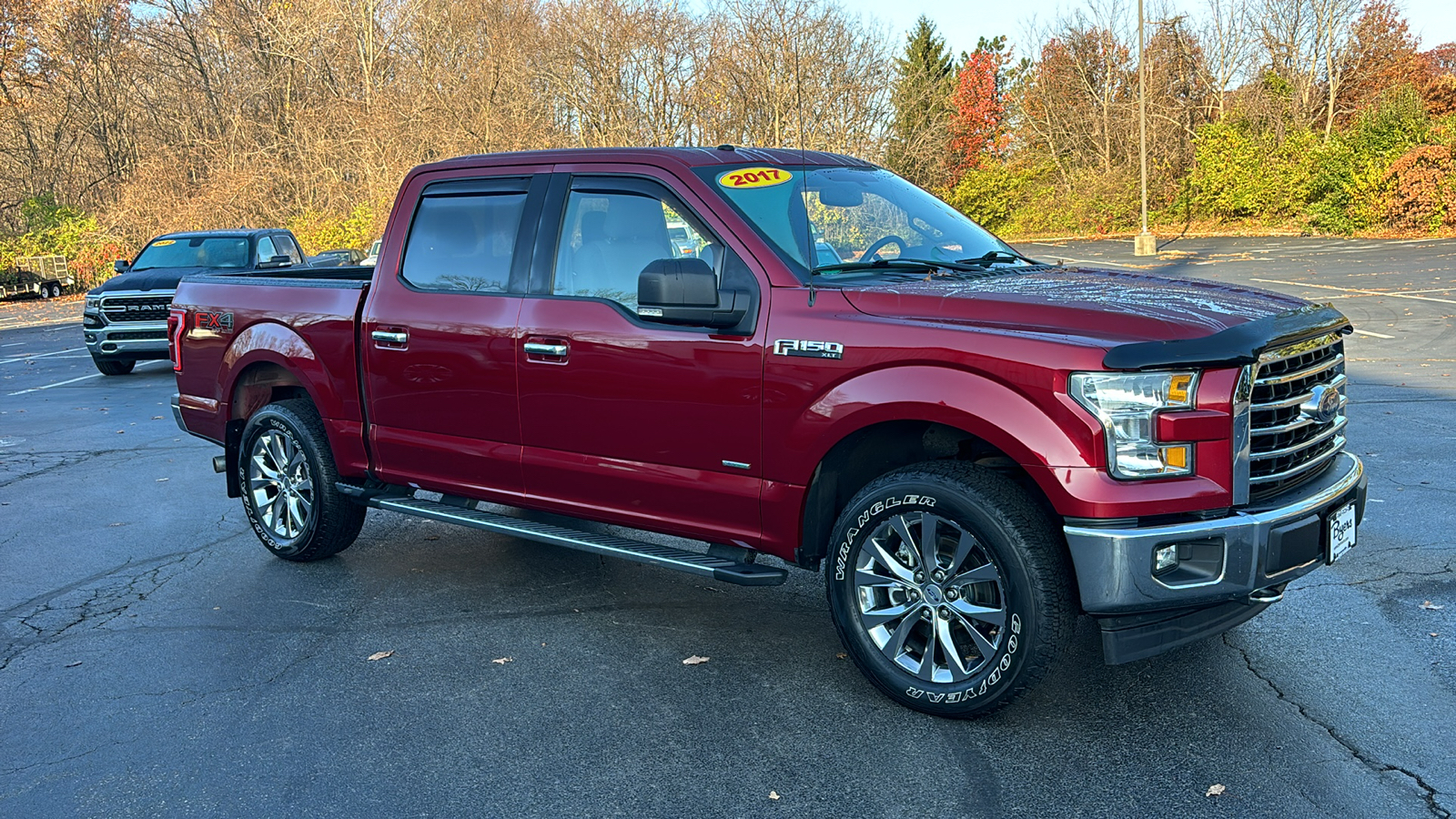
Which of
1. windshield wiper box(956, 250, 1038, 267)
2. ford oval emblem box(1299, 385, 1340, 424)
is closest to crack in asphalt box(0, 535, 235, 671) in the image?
windshield wiper box(956, 250, 1038, 267)

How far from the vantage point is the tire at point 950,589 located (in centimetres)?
390

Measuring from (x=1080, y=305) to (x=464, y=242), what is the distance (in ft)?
9.76

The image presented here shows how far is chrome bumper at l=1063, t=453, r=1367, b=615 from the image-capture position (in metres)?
3.69

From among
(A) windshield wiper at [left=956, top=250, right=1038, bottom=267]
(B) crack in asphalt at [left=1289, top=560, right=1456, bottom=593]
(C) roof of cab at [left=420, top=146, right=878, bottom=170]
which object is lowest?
(B) crack in asphalt at [left=1289, top=560, right=1456, bottom=593]

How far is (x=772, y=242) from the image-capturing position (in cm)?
462

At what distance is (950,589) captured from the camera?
163 inches

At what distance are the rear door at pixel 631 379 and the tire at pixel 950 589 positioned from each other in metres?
0.54

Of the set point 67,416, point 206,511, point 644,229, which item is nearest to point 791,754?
point 644,229

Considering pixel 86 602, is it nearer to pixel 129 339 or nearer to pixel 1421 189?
pixel 129 339

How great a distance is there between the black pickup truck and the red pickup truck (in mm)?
9835

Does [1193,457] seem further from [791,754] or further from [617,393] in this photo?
[617,393]

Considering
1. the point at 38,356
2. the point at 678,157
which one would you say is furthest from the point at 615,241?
the point at 38,356

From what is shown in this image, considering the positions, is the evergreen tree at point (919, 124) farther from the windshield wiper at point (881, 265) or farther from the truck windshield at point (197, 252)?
the windshield wiper at point (881, 265)

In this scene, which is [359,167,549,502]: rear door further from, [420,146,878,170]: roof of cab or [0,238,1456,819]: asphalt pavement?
[0,238,1456,819]: asphalt pavement
